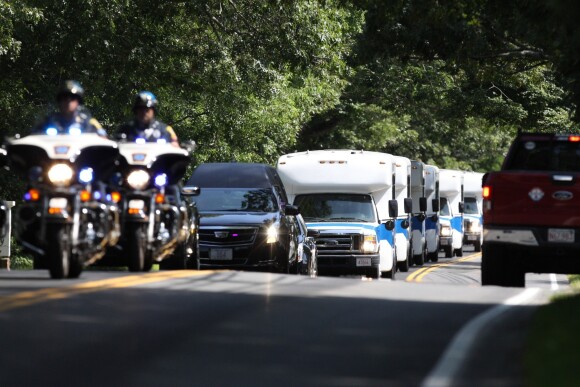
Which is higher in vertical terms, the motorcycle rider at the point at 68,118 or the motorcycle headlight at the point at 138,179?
the motorcycle rider at the point at 68,118

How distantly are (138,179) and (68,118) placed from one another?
4.23 feet

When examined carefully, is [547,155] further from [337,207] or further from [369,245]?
[337,207]

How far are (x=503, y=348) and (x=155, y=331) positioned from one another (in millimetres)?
2752

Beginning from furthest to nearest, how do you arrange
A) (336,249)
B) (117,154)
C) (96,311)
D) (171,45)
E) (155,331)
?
(171,45), (336,249), (117,154), (96,311), (155,331)

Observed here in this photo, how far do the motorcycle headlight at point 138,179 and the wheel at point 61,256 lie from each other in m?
1.24

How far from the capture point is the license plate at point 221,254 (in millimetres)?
23812

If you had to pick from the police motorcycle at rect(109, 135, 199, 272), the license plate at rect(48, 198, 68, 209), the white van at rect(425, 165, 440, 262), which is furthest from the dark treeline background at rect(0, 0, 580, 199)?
the license plate at rect(48, 198, 68, 209)

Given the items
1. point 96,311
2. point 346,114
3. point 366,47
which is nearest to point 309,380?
point 96,311

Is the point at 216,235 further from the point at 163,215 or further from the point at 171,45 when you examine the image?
the point at 171,45

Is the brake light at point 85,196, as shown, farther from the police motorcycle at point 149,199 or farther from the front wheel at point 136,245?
the front wheel at point 136,245

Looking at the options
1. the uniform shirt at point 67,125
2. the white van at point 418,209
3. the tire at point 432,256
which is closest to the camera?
the uniform shirt at point 67,125

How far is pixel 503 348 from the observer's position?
10570 millimetres

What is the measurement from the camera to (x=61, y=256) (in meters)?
15.4

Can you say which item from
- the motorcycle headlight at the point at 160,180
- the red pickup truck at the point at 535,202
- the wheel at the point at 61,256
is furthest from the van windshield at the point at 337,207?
the wheel at the point at 61,256
